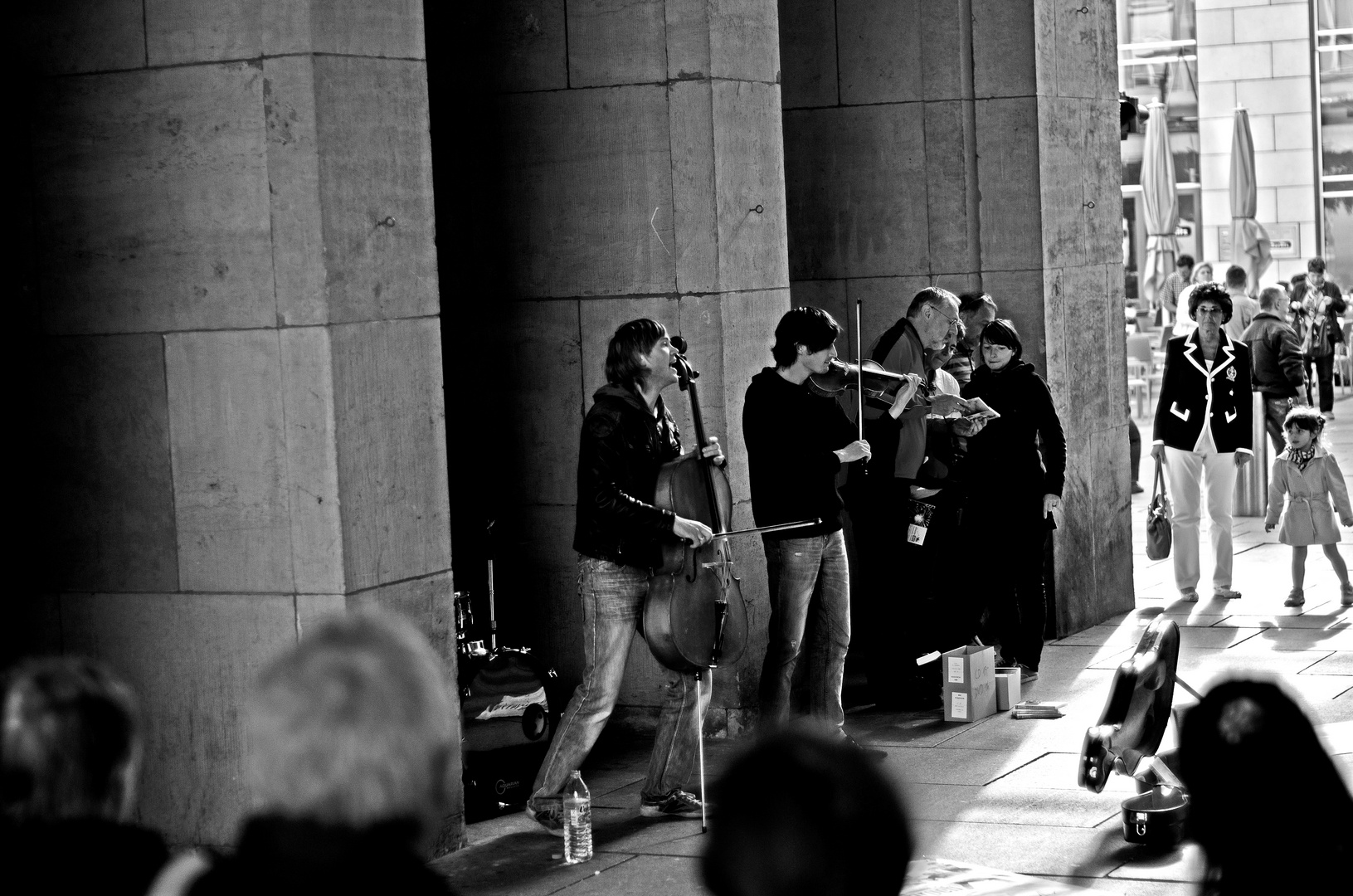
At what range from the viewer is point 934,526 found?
9.71 metres

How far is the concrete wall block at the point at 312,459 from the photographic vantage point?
646 centimetres

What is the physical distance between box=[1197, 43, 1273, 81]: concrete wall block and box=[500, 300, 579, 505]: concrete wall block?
26.8 metres

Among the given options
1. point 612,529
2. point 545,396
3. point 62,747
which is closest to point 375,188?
point 612,529

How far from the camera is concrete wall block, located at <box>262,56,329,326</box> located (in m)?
6.45

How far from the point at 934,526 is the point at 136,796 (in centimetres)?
441

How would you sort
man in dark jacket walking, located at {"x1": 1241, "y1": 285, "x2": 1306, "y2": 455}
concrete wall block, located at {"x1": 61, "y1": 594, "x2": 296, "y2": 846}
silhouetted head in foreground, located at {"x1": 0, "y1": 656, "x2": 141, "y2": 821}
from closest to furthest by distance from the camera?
silhouetted head in foreground, located at {"x1": 0, "y1": 656, "x2": 141, "y2": 821}
concrete wall block, located at {"x1": 61, "y1": 594, "x2": 296, "y2": 846}
man in dark jacket walking, located at {"x1": 1241, "y1": 285, "x2": 1306, "y2": 455}

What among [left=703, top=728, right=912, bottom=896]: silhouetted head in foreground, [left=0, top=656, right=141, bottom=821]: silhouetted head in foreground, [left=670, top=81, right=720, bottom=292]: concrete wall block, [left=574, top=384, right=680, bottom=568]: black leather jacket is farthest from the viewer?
[left=670, top=81, right=720, bottom=292]: concrete wall block

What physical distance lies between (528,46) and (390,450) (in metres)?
2.99

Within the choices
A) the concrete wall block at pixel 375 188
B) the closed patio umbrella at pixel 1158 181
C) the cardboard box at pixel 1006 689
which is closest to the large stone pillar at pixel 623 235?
the cardboard box at pixel 1006 689

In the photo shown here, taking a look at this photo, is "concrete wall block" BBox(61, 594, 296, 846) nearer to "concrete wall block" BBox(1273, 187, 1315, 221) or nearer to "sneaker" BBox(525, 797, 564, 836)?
"sneaker" BBox(525, 797, 564, 836)

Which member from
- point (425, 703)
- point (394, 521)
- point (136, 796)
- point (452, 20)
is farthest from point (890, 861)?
point (452, 20)

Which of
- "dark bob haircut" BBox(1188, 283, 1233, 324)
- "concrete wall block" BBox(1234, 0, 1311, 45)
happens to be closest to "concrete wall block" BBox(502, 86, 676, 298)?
"dark bob haircut" BBox(1188, 283, 1233, 324)

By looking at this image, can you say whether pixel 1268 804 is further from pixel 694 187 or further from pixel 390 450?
pixel 694 187

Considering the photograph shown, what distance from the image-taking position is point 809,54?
11.2 metres
